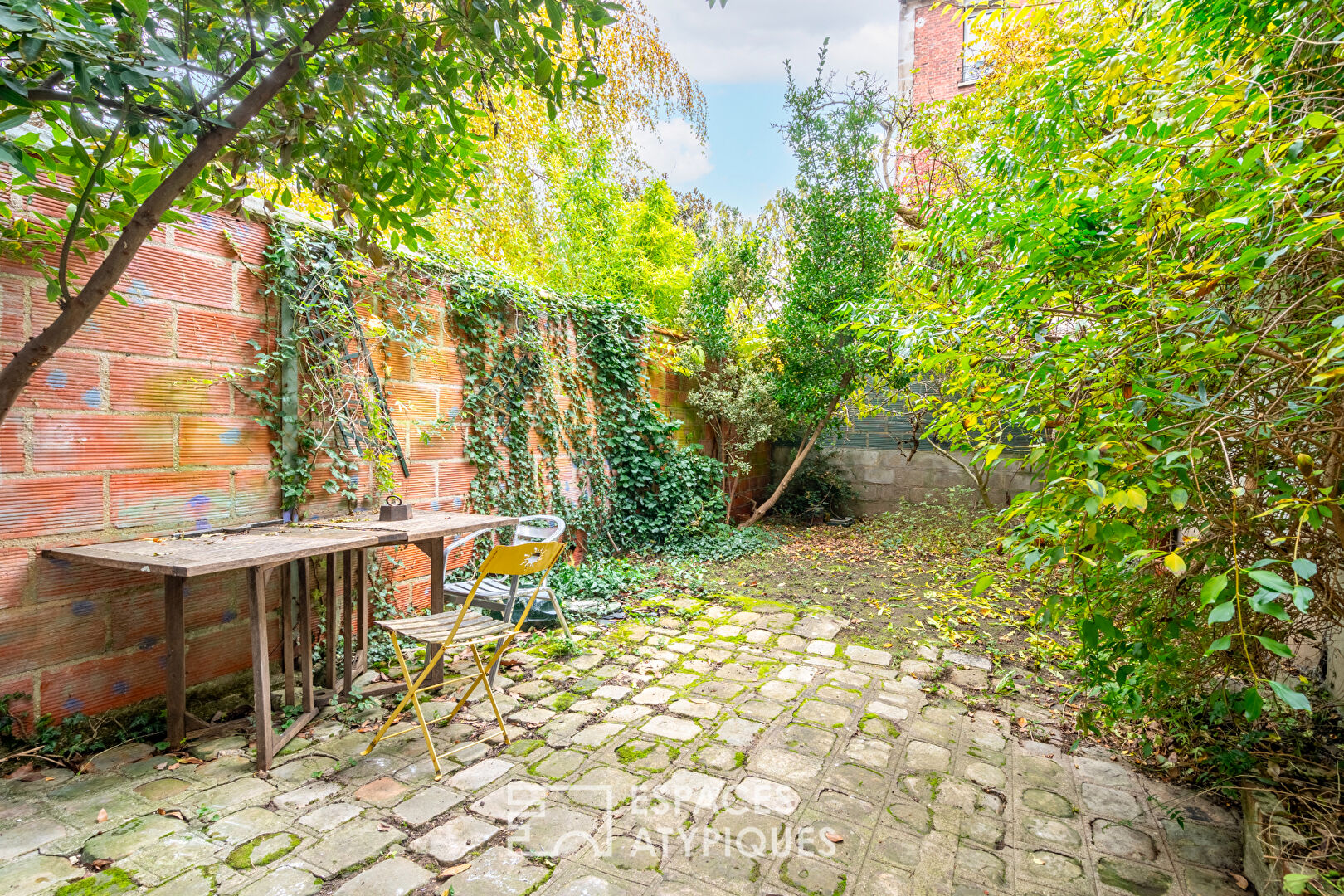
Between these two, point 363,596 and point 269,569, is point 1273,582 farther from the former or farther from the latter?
point 363,596

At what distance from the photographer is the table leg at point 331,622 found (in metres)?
2.99

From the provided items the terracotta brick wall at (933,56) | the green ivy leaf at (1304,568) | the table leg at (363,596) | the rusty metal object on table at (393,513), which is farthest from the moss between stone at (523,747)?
the terracotta brick wall at (933,56)

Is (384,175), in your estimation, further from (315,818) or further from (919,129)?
(919,129)

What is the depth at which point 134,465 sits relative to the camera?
2754mm

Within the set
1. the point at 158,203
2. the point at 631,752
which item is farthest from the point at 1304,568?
the point at 158,203

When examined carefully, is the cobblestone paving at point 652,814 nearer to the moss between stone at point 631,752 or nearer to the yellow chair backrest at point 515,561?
the moss between stone at point 631,752

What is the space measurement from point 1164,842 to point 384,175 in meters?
3.48

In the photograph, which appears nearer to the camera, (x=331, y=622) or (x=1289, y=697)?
(x=1289, y=697)

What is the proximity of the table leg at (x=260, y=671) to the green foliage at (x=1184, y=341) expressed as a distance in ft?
8.76

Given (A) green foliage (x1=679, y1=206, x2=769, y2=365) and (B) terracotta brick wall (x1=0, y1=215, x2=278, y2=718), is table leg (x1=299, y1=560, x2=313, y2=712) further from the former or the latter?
(A) green foliage (x1=679, y1=206, x2=769, y2=365)

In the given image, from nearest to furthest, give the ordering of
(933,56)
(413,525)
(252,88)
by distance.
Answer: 1. (252,88)
2. (413,525)
3. (933,56)

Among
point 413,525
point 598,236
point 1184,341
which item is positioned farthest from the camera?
point 598,236

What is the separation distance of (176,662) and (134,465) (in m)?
0.88

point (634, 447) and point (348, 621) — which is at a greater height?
point (634, 447)
